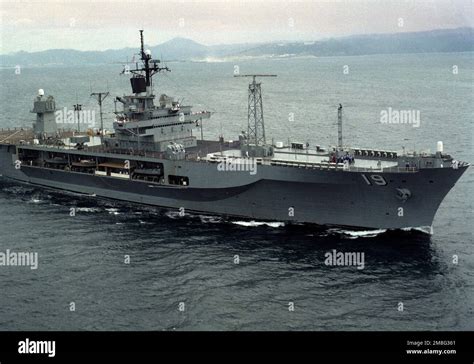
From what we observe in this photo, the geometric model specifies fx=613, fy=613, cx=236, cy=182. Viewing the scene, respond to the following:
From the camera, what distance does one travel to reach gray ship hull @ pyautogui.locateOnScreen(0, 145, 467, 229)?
1363 inches

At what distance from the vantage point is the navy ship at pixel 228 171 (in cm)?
3516

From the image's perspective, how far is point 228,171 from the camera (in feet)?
128

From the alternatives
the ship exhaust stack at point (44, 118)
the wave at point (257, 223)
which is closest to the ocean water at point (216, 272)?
the wave at point (257, 223)

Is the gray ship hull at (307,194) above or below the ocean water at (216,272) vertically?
above

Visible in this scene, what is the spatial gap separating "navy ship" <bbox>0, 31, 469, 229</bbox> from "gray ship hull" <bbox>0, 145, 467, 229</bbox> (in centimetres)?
6

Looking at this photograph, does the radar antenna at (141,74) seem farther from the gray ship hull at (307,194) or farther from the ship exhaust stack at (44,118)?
the ship exhaust stack at (44,118)

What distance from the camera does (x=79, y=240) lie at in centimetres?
3616

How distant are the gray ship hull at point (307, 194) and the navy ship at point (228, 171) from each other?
0.20ft

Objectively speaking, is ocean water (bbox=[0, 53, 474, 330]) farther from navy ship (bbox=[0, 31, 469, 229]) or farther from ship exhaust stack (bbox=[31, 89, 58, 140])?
ship exhaust stack (bbox=[31, 89, 58, 140])

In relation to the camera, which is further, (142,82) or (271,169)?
(142,82)

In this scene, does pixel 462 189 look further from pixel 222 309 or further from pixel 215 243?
pixel 222 309

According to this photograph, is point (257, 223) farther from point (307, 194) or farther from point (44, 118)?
point (44, 118)
